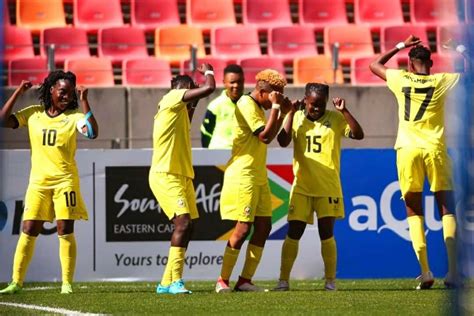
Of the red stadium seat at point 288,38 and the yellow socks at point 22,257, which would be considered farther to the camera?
the red stadium seat at point 288,38

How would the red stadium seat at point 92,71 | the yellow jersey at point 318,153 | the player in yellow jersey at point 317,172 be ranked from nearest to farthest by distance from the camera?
the player in yellow jersey at point 317,172 < the yellow jersey at point 318,153 < the red stadium seat at point 92,71

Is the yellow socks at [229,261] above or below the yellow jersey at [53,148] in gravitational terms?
below

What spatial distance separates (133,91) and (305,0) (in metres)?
4.85

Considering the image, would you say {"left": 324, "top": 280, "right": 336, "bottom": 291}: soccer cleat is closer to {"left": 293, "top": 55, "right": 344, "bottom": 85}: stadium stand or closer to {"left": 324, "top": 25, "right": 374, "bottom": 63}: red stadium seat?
{"left": 293, "top": 55, "right": 344, "bottom": 85}: stadium stand

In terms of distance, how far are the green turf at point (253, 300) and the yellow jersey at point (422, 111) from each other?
1.30 meters

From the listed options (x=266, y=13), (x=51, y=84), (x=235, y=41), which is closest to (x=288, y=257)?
(x=51, y=84)

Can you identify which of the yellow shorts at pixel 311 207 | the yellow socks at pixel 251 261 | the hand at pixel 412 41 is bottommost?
the yellow socks at pixel 251 261

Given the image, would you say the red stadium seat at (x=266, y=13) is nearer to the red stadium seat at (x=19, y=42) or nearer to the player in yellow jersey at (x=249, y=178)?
the red stadium seat at (x=19, y=42)

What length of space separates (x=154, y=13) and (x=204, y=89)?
884cm

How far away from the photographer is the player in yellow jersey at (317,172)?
10.3 meters

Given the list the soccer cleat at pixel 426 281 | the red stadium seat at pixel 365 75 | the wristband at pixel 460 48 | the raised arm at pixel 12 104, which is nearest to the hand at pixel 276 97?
the soccer cleat at pixel 426 281

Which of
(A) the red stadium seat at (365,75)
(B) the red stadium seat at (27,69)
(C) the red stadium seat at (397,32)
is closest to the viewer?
(B) the red stadium seat at (27,69)

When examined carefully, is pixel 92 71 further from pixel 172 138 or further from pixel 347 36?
pixel 172 138

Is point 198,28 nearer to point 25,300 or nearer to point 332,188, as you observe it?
point 332,188
